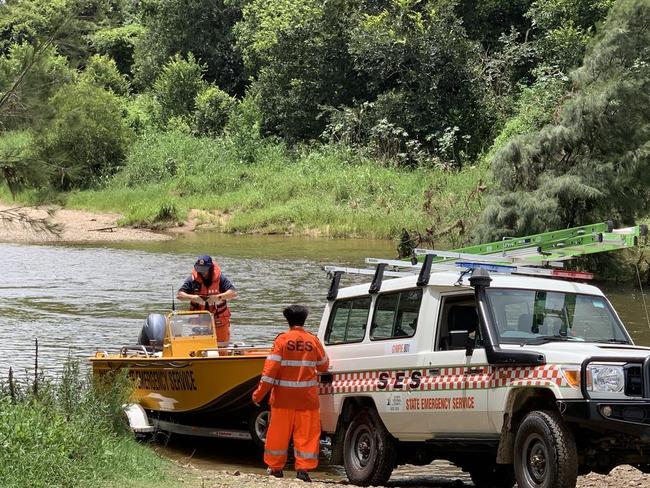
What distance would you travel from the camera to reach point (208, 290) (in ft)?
48.0

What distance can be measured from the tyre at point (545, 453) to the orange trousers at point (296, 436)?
2.41m

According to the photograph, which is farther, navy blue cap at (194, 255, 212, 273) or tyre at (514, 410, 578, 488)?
navy blue cap at (194, 255, 212, 273)

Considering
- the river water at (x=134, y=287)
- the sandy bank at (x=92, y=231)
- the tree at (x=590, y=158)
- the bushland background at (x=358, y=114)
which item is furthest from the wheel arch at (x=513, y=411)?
the sandy bank at (x=92, y=231)

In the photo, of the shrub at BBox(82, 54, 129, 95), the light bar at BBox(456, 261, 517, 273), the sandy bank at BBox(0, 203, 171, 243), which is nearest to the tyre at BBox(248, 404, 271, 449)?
the light bar at BBox(456, 261, 517, 273)

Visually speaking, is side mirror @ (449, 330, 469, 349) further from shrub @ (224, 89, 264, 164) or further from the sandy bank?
shrub @ (224, 89, 264, 164)

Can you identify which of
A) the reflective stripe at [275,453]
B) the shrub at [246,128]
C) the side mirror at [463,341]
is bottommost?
the reflective stripe at [275,453]

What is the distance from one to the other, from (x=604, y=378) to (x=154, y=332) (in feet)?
26.1

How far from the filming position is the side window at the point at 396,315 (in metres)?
10.3

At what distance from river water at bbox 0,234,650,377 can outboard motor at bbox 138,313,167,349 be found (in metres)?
2.52

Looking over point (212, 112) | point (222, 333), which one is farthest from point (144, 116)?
point (222, 333)

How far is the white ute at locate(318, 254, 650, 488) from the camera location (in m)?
8.45

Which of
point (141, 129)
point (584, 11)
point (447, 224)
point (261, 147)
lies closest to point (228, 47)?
point (141, 129)

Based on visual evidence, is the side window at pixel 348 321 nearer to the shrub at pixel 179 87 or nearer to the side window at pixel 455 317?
the side window at pixel 455 317

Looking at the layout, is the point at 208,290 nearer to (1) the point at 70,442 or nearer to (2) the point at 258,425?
(2) the point at 258,425
